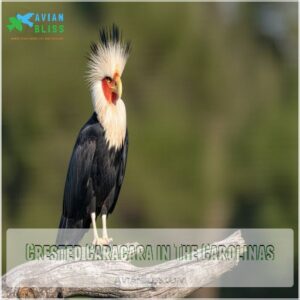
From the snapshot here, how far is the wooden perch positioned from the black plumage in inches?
16.2

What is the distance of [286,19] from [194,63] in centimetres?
194

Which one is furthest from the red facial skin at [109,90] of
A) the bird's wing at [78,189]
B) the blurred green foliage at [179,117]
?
the blurred green foliage at [179,117]

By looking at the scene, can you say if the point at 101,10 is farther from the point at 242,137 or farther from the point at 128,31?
the point at 242,137

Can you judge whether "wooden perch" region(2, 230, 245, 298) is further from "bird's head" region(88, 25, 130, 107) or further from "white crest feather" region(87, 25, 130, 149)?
"bird's head" region(88, 25, 130, 107)

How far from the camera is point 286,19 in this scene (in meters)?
15.5

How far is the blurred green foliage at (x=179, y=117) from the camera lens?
14359 millimetres

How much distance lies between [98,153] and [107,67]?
0.71 metres

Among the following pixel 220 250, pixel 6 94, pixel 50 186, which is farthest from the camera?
pixel 6 94

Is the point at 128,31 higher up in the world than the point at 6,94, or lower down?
higher up

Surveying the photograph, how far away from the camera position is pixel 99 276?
244 inches

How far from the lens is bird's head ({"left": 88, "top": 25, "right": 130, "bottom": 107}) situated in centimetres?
661

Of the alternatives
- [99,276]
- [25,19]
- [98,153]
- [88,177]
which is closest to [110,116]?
[98,153]

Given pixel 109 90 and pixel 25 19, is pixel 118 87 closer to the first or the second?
pixel 109 90

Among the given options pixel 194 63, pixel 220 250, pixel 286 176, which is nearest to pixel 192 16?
pixel 194 63
